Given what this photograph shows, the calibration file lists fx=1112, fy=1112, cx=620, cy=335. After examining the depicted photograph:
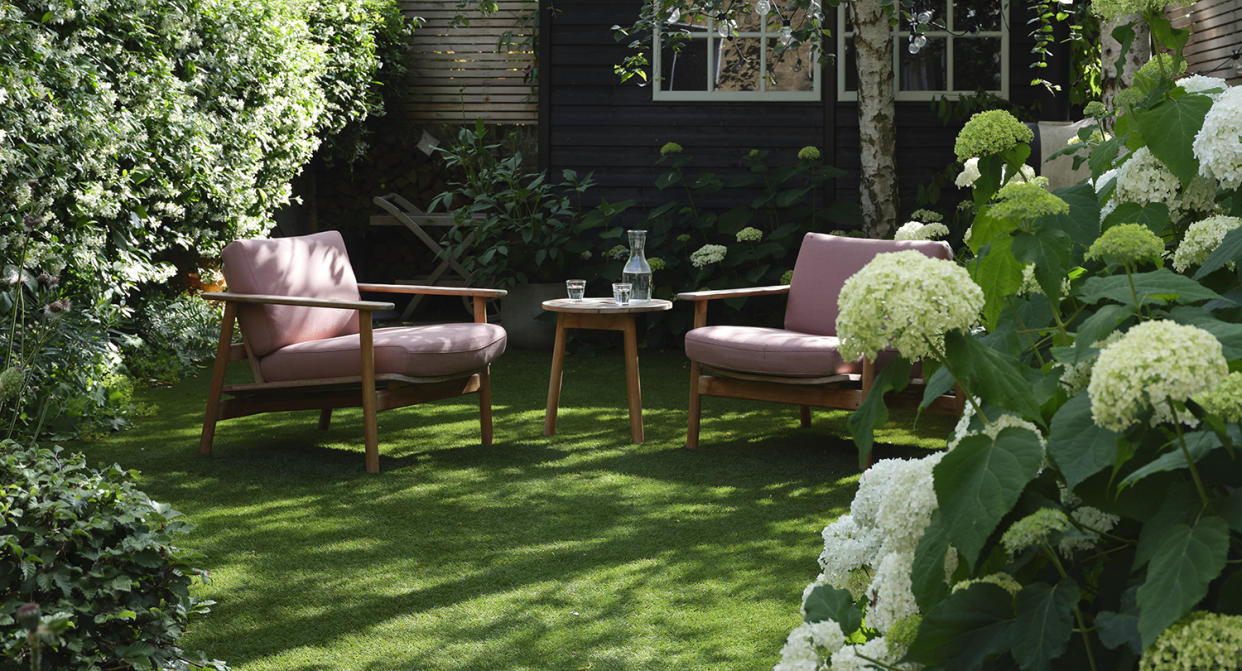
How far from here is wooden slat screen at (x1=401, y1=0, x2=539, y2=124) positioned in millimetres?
9117

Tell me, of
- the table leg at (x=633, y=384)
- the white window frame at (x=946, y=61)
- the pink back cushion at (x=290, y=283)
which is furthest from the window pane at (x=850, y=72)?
the pink back cushion at (x=290, y=283)

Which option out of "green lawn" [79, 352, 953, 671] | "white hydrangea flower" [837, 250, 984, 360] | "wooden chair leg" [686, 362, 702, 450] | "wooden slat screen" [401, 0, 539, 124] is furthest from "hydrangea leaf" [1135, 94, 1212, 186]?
"wooden slat screen" [401, 0, 539, 124]

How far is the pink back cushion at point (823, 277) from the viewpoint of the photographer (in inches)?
186

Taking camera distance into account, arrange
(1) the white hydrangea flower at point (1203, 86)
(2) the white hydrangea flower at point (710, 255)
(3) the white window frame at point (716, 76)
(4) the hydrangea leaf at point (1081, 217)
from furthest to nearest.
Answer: (3) the white window frame at point (716, 76)
(2) the white hydrangea flower at point (710, 255)
(1) the white hydrangea flower at point (1203, 86)
(4) the hydrangea leaf at point (1081, 217)

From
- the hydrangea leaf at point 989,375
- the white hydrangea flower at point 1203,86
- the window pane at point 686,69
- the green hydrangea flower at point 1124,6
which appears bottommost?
the hydrangea leaf at point 989,375

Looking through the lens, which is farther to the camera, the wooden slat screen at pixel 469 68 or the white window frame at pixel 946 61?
the wooden slat screen at pixel 469 68

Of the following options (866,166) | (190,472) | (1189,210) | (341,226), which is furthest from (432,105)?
(1189,210)

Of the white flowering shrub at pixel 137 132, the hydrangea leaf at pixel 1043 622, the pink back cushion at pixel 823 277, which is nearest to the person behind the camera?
the hydrangea leaf at pixel 1043 622

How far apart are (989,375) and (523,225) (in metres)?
6.47

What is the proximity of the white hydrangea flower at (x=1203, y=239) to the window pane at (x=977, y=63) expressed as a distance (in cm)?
683

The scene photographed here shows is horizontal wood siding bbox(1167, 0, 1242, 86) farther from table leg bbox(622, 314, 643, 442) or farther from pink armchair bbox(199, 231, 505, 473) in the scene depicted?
pink armchair bbox(199, 231, 505, 473)

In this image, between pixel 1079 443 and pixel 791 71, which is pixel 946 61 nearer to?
pixel 791 71

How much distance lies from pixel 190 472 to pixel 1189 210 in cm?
370

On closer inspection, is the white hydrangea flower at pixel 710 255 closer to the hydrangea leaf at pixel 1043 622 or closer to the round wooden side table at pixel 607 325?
the round wooden side table at pixel 607 325
